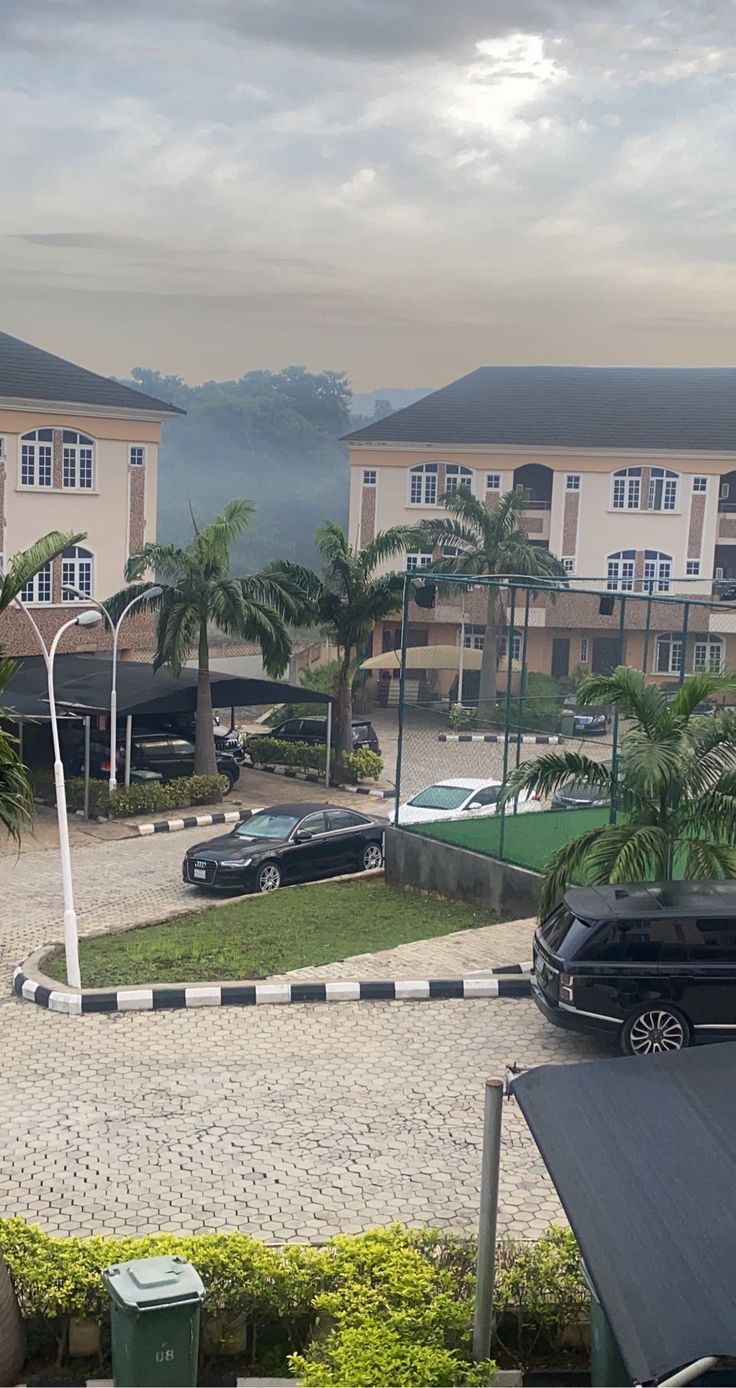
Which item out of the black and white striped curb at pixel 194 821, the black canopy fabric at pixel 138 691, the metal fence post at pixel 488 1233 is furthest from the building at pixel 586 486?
the metal fence post at pixel 488 1233

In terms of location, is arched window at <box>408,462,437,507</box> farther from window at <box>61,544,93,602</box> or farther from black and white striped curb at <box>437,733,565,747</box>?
black and white striped curb at <box>437,733,565,747</box>

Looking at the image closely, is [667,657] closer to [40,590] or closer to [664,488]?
[40,590]

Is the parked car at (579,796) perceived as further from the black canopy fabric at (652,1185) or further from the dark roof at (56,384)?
the dark roof at (56,384)

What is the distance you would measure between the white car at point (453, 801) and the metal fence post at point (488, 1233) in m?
13.9

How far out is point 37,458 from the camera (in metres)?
43.9

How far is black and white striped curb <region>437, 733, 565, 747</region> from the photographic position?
770 inches

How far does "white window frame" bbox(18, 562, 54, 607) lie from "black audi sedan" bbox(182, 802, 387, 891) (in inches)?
836

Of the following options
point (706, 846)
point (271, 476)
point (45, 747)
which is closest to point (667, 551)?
point (45, 747)

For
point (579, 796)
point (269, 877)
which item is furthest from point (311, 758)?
point (579, 796)

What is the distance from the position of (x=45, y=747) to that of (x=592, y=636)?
52.4ft

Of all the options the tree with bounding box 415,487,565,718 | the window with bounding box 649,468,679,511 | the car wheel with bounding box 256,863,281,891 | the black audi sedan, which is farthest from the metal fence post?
the window with bounding box 649,468,679,511

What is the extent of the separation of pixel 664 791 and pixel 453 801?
9.44m

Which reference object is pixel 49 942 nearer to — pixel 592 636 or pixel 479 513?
pixel 592 636

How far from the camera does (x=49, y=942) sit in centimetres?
1902
